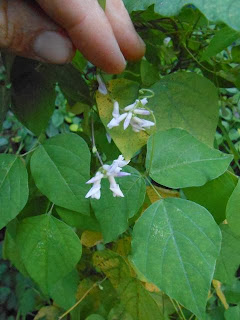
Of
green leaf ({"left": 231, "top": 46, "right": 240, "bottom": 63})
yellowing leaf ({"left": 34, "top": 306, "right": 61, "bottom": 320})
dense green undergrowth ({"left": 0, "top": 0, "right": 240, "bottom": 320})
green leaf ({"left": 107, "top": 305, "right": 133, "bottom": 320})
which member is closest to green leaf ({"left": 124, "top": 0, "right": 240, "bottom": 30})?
dense green undergrowth ({"left": 0, "top": 0, "right": 240, "bottom": 320})

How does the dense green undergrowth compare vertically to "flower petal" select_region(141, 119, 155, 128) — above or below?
below

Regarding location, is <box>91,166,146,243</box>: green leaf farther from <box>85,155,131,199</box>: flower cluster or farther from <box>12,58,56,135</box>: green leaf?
<box>12,58,56,135</box>: green leaf

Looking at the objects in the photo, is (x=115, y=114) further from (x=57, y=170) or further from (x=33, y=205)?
(x=33, y=205)

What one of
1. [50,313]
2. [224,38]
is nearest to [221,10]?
[224,38]

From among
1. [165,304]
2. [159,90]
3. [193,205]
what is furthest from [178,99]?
[165,304]

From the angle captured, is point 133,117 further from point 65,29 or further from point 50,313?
point 50,313

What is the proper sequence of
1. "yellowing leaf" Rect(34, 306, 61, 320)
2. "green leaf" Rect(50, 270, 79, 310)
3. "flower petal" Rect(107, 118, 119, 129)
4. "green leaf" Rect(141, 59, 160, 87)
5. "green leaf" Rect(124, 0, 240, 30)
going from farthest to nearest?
"yellowing leaf" Rect(34, 306, 61, 320)
"green leaf" Rect(50, 270, 79, 310)
"green leaf" Rect(141, 59, 160, 87)
"flower petal" Rect(107, 118, 119, 129)
"green leaf" Rect(124, 0, 240, 30)
